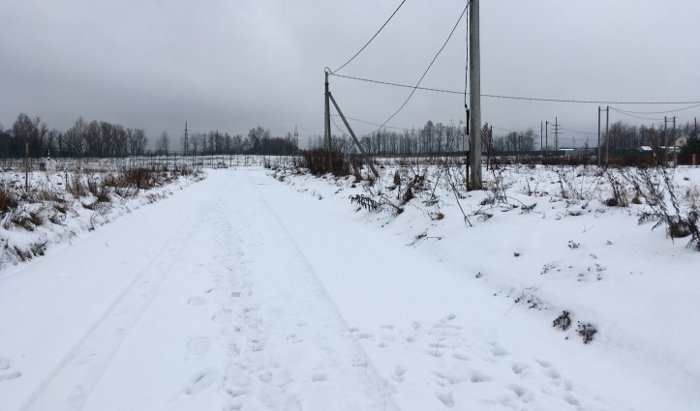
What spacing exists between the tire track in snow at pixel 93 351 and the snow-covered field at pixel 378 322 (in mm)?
17

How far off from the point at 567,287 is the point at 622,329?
818 millimetres

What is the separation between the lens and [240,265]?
6109 millimetres

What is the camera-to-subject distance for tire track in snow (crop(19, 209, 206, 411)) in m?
2.84

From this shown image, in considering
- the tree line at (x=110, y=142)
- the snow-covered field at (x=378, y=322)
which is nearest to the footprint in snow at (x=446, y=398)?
the snow-covered field at (x=378, y=322)

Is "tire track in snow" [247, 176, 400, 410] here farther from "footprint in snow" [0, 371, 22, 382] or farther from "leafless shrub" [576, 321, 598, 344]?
"footprint in snow" [0, 371, 22, 382]

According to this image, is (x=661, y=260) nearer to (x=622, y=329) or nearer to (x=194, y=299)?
(x=622, y=329)

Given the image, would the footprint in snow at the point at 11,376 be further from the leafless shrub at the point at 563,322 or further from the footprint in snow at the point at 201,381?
the leafless shrub at the point at 563,322

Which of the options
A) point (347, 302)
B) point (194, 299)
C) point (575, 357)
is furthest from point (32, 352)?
point (575, 357)

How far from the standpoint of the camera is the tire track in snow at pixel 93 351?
2842mm

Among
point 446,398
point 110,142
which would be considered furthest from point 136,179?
point 110,142

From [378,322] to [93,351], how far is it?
247 cm

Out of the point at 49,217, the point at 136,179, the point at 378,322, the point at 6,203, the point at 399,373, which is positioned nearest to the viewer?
the point at 399,373

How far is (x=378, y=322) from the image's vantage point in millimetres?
4184

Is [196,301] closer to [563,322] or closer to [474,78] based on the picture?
[563,322]
